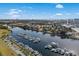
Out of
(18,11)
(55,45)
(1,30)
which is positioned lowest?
(55,45)

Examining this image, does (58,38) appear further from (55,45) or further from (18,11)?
(18,11)

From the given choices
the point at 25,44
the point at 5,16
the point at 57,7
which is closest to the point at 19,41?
the point at 25,44

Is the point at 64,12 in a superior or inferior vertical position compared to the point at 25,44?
superior

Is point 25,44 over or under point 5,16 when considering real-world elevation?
under

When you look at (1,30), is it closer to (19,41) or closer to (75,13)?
(19,41)

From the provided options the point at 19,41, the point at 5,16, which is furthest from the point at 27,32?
the point at 5,16

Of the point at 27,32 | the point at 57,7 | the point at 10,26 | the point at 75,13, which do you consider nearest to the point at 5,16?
the point at 10,26

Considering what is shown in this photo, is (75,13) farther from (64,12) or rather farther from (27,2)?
(27,2)
